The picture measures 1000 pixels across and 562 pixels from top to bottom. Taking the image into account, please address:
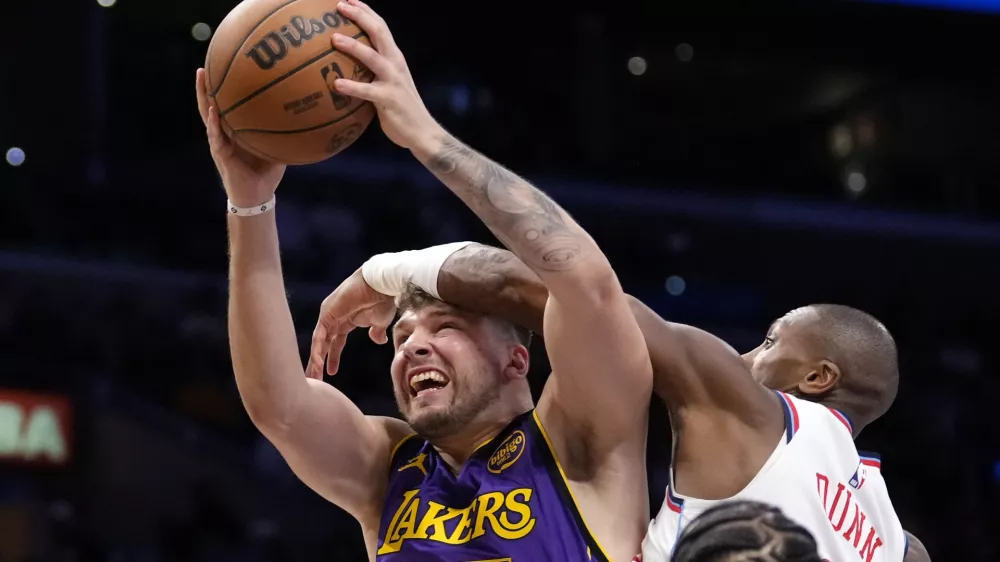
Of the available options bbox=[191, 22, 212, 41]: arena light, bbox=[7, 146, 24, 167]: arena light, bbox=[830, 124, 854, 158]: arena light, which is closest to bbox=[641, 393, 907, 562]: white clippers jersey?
bbox=[7, 146, 24, 167]: arena light

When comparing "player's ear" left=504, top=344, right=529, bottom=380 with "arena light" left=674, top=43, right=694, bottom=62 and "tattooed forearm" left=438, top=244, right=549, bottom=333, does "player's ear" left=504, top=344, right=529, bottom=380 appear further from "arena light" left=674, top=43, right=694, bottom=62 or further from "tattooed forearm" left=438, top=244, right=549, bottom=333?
"arena light" left=674, top=43, right=694, bottom=62

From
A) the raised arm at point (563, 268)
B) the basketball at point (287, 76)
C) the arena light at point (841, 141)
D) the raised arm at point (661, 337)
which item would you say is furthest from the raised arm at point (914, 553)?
the arena light at point (841, 141)

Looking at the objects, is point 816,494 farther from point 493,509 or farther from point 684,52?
point 684,52

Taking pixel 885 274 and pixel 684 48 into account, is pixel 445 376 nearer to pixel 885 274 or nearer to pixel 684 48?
pixel 885 274

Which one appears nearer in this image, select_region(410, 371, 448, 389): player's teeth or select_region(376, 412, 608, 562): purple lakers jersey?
select_region(376, 412, 608, 562): purple lakers jersey

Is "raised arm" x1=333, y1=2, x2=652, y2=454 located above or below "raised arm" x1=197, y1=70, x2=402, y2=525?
above

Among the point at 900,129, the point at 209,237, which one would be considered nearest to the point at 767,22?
the point at 900,129

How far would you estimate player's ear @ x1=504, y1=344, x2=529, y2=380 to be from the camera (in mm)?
2729

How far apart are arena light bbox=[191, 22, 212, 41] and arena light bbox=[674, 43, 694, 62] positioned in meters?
4.52

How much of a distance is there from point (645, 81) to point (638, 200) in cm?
242

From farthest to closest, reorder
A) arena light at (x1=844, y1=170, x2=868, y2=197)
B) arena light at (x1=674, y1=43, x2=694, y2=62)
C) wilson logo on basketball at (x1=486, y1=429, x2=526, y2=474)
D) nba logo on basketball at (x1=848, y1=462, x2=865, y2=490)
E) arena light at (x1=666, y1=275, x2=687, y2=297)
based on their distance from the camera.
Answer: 1. arena light at (x1=674, y1=43, x2=694, y2=62)
2. arena light at (x1=844, y1=170, x2=868, y2=197)
3. arena light at (x1=666, y1=275, x2=687, y2=297)
4. wilson logo on basketball at (x1=486, y1=429, x2=526, y2=474)
5. nba logo on basketball at (x1=848, y1=462, x2=865, y2=490)

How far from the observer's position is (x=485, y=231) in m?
8.90

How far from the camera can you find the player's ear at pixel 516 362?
8.95 ft

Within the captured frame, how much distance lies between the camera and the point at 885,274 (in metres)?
10.3
